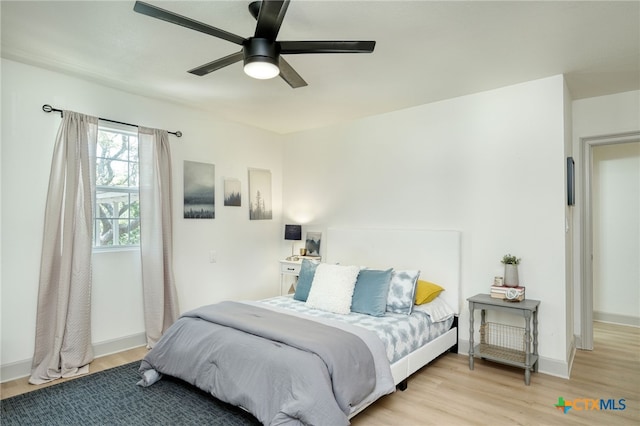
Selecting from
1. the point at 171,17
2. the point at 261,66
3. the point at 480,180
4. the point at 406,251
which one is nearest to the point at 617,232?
the point at 480,180

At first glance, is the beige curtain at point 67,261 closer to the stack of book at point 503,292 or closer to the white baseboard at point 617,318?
the stack of book at point 503,292

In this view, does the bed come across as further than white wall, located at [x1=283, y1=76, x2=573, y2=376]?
No

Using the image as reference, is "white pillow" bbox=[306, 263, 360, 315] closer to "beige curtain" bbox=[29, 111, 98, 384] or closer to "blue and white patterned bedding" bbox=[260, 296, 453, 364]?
"blue and white patterned bedding" bbox=[260, 296, 453, 364]

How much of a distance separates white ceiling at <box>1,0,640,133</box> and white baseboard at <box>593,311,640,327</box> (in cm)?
301

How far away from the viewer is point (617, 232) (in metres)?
4.84

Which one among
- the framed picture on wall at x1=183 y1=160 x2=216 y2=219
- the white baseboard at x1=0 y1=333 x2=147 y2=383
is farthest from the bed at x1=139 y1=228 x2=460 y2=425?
the framed picture on wall at x1=183 y1=160 x2=216 y2=219

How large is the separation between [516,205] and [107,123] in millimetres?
3981

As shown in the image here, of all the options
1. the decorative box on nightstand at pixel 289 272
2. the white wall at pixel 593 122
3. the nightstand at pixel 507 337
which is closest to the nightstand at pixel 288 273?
the decorative box on nightstand at pixel 289 272

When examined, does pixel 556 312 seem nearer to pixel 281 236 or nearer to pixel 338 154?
pixel 338 154

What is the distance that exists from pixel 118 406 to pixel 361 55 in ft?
10.2

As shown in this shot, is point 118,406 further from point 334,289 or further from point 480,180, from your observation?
point 480,180

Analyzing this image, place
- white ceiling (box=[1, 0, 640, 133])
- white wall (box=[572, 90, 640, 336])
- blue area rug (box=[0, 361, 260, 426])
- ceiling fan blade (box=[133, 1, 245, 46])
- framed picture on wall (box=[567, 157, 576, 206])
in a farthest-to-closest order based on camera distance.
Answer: white wall (box=[572, 90, 640, 336]), framed picture on wall (box=[567, 157, 576, 206]), blue area rug (box=[0, 361, 260, 426]), white ceiling (box=[1, 0, 640, 133]), ceiling fan blade (box=[133, 1, 245, 46])

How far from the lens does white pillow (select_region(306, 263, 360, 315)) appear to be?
329 centimetres

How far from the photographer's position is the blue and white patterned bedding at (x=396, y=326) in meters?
2.77
